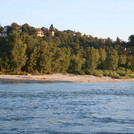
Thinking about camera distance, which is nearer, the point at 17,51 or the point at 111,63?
the point at 17,51

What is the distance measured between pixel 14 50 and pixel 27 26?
8385 cm

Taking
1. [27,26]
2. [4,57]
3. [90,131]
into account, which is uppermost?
[27,26]

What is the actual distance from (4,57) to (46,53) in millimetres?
9032

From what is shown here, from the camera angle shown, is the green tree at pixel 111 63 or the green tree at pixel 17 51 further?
the green tree at pixel 111 63

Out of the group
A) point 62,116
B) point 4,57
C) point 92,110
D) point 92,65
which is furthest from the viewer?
point 92,65

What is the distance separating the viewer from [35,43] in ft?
211

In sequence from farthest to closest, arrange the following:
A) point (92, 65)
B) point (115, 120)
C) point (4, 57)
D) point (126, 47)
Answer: point (126, 47), point (92, 65), point (4, 57), point (115, 120)

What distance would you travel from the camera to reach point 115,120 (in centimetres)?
1628

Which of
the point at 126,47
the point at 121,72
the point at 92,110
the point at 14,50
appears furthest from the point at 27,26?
the point at 92,110

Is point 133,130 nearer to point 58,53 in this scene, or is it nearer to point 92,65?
point 58,53

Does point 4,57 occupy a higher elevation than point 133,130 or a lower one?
higher

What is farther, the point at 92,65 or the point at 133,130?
the point at 92,65

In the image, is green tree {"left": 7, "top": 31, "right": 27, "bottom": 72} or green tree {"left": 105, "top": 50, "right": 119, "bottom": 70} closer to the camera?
green tree {"left": 7, "top": 31, "right": 27, "bottom": 72}

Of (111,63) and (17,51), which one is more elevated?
(17,51)
